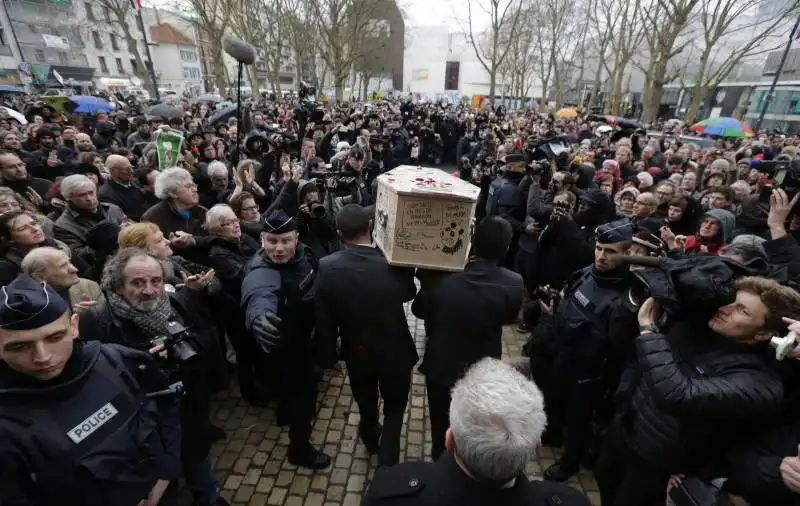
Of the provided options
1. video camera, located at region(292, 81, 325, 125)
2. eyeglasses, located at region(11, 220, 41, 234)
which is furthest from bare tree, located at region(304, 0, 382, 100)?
eyeglasses, located at region(11, 220, 41, 234)

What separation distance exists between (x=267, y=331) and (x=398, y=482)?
1334 mm

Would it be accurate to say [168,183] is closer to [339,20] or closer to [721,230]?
[721,230]

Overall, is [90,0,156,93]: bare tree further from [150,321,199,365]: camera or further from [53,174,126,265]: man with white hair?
[150,321,199,365]: camera

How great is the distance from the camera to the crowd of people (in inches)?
65.9

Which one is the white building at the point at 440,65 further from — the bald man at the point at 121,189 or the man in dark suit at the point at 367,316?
the man in dark suit at the point at 367,316

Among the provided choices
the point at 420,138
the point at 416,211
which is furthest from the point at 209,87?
the point at 416,211

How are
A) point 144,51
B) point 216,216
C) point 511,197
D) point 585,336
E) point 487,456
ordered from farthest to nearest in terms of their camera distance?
point 144,51 → point 511,197 → point 216,216 → point 585,336 → point 487,456

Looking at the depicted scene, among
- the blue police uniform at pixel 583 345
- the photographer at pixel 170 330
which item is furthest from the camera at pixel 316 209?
the blue police uniform at pixel 583 345

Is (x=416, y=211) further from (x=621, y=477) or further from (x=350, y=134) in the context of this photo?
(x=350, y=134)

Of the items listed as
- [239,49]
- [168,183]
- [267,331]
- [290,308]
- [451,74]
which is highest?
[451,74]

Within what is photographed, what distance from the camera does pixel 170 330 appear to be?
236 centimetres

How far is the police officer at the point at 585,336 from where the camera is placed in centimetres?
300

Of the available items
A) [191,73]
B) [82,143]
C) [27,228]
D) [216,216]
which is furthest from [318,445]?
[191,73]

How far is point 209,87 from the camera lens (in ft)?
213
